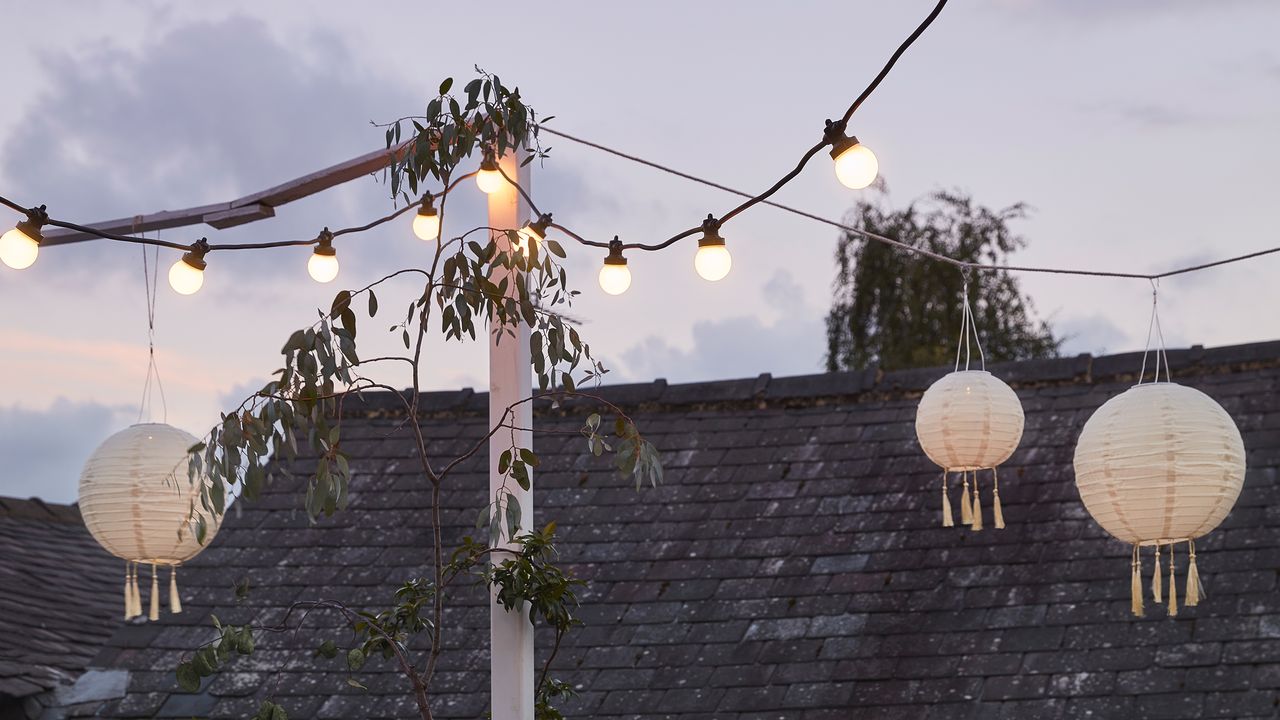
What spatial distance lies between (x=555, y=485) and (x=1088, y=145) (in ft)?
26.7

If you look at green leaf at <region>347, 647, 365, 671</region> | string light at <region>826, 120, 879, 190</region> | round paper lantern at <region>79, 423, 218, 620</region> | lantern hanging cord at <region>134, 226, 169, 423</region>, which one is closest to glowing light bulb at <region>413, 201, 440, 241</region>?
lantern hanging cord at <region>134, 226, 169, 423</region>

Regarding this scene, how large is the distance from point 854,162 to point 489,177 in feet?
4.37

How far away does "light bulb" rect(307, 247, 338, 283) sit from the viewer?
16.7 feet

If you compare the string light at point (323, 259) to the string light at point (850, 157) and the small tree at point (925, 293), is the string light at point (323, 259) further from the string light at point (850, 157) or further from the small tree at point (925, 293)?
the small tree at point (925, 293)

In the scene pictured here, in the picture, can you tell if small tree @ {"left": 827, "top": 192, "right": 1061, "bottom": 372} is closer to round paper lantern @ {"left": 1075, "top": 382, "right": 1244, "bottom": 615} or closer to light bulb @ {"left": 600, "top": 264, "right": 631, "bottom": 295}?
round paper lantern @ {"left": 1075, "top": 382, "right": 1244, "bottom": 615}

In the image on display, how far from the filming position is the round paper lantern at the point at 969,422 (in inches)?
236

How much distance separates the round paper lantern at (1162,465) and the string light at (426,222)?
7.92 ft

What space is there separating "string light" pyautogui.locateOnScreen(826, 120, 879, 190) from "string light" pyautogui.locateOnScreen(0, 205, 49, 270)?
229cm

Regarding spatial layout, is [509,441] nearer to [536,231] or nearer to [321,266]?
[536,231]

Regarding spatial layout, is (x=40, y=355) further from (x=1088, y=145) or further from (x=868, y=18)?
(x=1088, y=145)

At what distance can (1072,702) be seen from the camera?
21.1ft

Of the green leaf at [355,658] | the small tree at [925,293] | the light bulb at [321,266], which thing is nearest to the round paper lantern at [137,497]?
the light bulb at [321,266]

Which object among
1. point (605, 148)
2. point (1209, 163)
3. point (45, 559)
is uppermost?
point (1209, 163)

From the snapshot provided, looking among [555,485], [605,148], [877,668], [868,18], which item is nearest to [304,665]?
[555,485]
